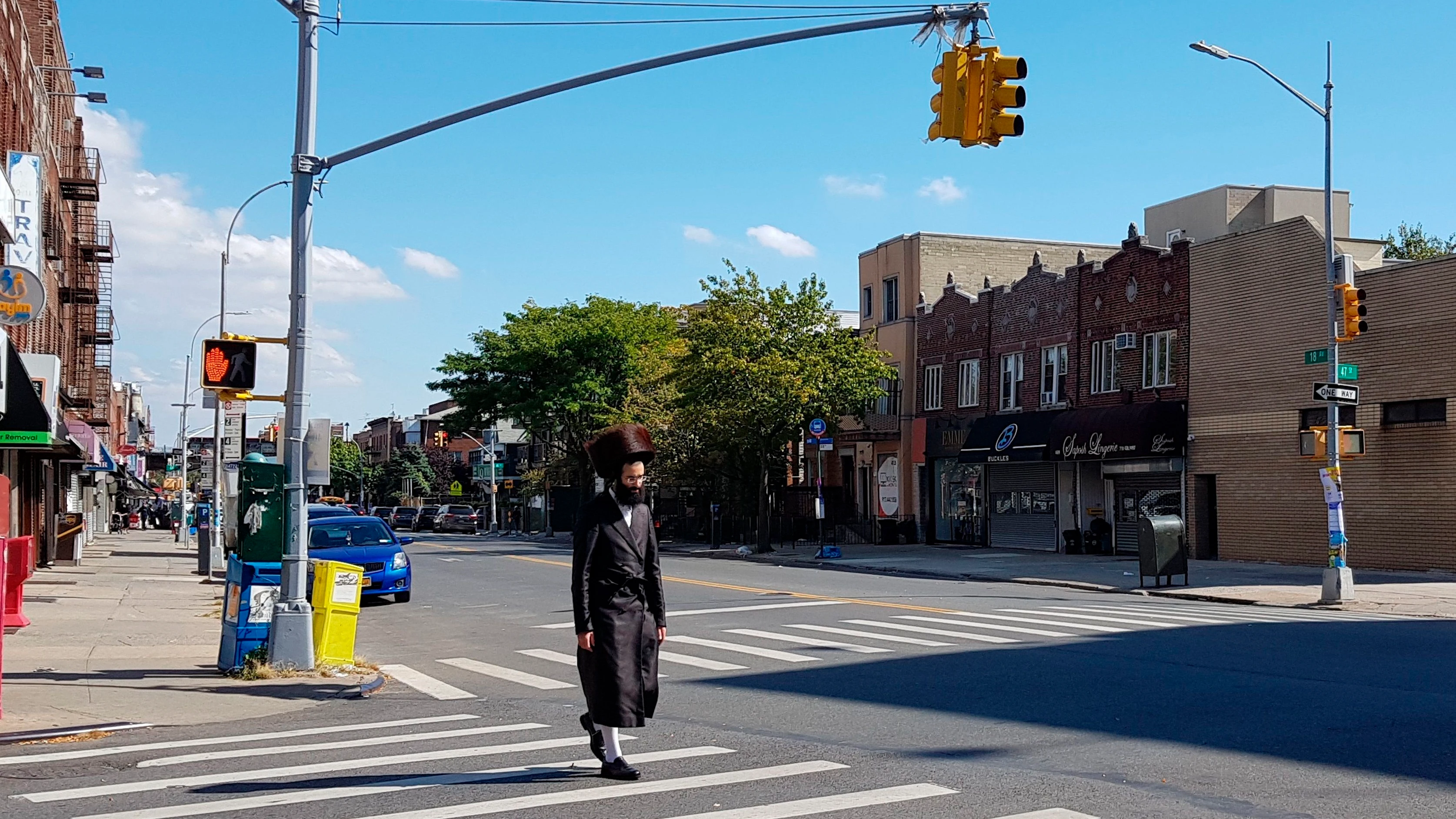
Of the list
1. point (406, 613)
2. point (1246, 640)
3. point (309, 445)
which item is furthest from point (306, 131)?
point (1246, 640)

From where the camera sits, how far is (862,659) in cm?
1388

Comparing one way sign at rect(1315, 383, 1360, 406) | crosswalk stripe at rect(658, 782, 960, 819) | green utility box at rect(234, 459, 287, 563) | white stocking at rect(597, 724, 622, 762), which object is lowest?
crosswalk stripe at rect(658, 782, 960, 819)

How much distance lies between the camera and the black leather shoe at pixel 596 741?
7965 mm

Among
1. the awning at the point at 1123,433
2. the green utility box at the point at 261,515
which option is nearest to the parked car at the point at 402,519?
the awning at the point at 1123,433

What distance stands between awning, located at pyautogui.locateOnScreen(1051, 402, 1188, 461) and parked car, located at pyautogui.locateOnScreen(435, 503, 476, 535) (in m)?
47.0

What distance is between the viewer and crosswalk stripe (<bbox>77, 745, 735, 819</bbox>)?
23.6ft

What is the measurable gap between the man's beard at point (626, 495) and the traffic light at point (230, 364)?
6.70m

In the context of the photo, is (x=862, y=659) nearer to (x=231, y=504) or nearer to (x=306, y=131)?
(x=306, y=131)

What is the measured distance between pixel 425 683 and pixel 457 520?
66509mm

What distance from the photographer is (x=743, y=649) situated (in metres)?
15.2

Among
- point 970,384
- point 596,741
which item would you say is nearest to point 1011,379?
point 970,384

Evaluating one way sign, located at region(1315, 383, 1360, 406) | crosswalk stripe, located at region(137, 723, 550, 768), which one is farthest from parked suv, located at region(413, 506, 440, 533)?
crosswalk stripe, located at region(137, 723, 550, 768)

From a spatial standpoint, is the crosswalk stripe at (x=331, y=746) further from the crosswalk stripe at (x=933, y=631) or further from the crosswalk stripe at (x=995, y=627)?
the crosswalk stripe at (x=995, y=627)

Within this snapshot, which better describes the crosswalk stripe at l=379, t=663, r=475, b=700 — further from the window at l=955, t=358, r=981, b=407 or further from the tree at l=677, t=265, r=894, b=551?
the window at l=955, t=358, r=981, b=407
